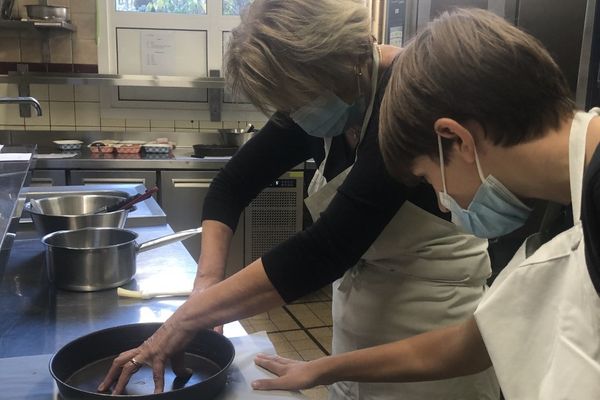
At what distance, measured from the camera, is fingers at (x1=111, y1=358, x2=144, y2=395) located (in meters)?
0.87

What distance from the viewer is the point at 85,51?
12.4 feet

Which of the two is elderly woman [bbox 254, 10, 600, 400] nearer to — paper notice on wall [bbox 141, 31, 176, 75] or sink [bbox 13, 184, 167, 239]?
sink [bbox 13, 184, 167, 239]

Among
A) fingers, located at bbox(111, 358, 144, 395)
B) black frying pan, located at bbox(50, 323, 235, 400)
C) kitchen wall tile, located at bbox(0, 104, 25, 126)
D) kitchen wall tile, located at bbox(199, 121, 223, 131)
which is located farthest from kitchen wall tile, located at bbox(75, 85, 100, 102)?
fingers, located at bbox(111, 358, 144, 395)

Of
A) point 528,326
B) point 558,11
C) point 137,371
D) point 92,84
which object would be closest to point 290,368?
point 137,371

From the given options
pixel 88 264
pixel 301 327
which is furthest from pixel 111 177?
pixel 88 264

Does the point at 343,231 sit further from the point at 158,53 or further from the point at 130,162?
the point at 158,53

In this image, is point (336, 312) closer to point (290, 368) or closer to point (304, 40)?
point (290, 368)

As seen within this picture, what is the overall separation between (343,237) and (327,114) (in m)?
0.27

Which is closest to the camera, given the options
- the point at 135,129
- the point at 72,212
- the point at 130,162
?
the point at 72,212

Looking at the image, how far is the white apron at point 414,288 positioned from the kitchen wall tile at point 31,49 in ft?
10.2

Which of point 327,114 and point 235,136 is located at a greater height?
point 327,114

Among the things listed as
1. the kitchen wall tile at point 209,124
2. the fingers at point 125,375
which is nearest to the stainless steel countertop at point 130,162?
the kitchen wall tile at point 209,124

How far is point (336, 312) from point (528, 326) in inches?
24.9

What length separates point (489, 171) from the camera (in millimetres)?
773
